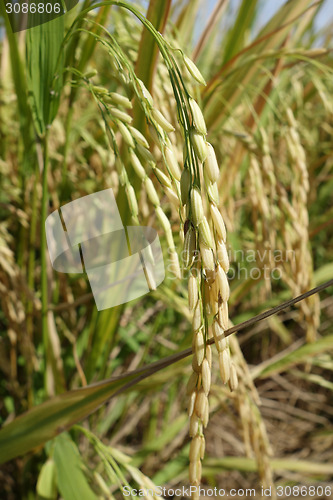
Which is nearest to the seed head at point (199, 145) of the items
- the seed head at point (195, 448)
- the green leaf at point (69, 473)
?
the seed head at point (195, 448)

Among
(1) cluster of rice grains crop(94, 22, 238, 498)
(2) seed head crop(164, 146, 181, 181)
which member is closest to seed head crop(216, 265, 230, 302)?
(1) cluster of rice grains crop(94, 22, 238, 498)

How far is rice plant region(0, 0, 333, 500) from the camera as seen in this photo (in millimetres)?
392

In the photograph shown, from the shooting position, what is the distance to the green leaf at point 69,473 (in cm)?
57

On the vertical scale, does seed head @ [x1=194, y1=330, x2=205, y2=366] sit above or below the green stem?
below

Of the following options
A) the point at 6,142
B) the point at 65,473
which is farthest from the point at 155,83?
the point at 65,473

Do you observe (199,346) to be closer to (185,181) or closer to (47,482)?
(185,181)

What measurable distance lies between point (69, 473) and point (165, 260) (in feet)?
1.30

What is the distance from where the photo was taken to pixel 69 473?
1.92ft

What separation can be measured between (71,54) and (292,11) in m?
0.43

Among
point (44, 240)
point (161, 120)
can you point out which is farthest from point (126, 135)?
point (44, 240)

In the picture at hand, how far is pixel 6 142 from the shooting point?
929 mm

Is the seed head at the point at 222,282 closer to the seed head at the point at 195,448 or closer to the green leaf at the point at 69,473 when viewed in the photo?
the seed head at the point at 195,448

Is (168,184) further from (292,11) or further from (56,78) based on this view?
(292,11)

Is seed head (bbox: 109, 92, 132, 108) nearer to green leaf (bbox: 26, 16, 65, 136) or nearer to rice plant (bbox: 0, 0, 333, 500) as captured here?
rice plant (bbox: 0, 0, 333, 500)
